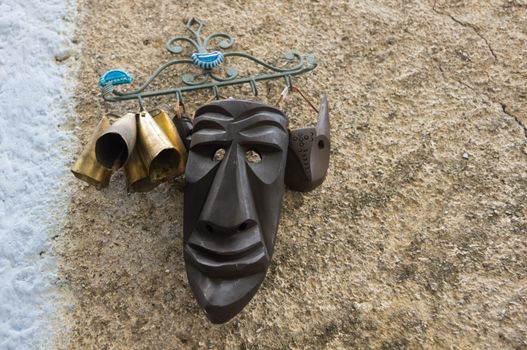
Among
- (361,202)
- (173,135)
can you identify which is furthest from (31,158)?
(361,202)

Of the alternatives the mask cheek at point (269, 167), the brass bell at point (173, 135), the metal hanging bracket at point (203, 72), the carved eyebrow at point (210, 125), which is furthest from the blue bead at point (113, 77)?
the mask cheek at point (269, 167)

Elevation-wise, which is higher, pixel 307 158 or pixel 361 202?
pixel 307 158

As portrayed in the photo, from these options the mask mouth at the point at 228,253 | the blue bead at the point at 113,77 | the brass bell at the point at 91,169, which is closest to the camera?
the mask mouth at the point at 228,253

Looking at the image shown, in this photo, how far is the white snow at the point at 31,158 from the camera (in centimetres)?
95

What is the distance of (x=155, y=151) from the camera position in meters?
0.92

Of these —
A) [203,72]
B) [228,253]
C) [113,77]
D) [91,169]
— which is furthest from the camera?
[203,72]

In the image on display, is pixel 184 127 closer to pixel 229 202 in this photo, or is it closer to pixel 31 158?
pixel 229 202

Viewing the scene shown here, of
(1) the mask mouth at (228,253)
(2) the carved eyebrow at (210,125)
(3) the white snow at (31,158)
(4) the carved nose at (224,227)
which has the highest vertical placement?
(2) the carved eyebrow at (210,125)

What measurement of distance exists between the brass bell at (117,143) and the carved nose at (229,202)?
0.17 meters

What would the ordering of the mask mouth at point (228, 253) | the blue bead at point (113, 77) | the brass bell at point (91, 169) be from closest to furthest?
the mask mouth at point (228, 253) → the brass bell at point (91, 169) → the blue bead at point (113, 77)

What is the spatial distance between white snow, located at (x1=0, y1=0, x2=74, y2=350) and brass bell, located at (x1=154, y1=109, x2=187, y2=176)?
24 centimetres

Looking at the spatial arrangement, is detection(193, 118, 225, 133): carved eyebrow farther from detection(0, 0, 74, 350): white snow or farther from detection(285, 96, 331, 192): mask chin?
detection(0, 0, 74, 350): white snow

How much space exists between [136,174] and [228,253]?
0.24 meters

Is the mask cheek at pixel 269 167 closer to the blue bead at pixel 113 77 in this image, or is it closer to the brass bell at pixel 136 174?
the brass bell at pixel 136 174
